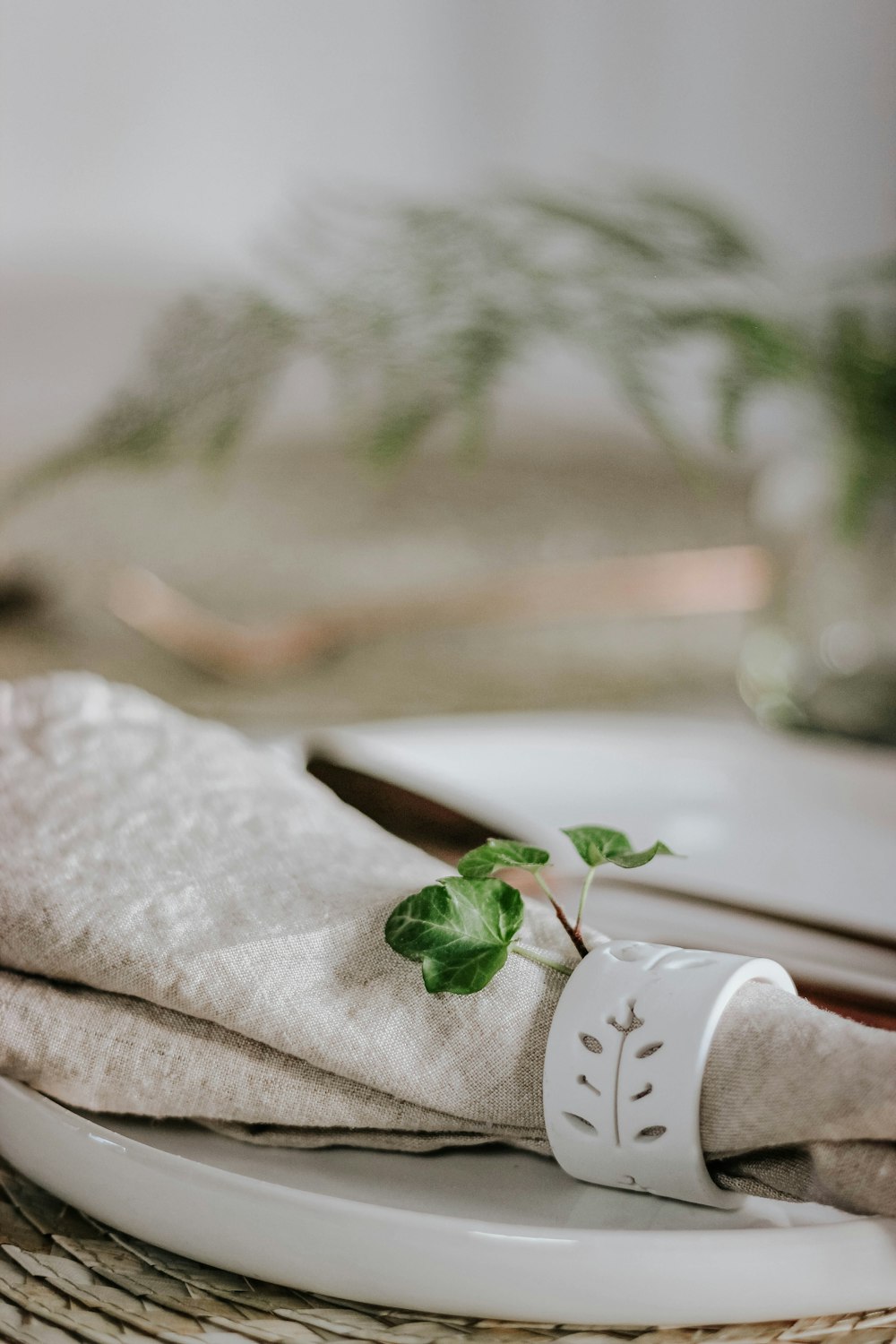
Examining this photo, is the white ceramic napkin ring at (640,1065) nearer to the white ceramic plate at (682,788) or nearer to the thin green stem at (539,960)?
the thin green stem at (539,960)

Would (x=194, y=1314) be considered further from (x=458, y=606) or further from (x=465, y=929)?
(x=458, y=606)

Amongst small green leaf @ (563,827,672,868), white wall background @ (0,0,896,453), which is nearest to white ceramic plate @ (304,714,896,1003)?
small green leaf @ (563,827,672,868)

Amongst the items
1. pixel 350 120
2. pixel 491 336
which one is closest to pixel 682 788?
pixel 491 336

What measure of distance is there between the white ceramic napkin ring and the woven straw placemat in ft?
0.07

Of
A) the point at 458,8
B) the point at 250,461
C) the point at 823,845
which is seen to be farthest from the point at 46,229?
the point at 823,845

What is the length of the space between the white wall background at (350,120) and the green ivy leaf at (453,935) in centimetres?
93

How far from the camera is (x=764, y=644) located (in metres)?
0.64

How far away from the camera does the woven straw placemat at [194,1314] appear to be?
0.16 meters

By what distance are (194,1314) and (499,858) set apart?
82 millimetres

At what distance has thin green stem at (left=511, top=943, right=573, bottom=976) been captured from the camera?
19 centimetres

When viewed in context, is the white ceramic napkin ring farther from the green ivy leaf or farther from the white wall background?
the white wall background

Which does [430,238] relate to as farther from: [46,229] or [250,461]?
[46,229]

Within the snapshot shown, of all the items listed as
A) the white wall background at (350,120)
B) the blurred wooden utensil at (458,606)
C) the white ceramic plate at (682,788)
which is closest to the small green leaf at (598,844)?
the white ceramic plate at (682,788)

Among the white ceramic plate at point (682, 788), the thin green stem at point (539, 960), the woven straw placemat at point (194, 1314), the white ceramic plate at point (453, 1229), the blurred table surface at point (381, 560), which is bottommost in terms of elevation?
the blurred table surface at point (381, 560)
